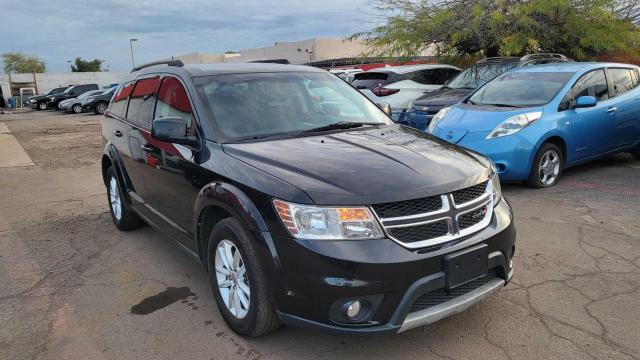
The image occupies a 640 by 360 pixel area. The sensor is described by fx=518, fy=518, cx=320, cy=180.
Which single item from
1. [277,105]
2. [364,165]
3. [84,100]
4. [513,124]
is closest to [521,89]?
[513,124]

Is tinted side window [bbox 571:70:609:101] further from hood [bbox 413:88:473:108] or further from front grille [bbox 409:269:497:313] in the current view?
front grille [bbox 409:269:497:313]

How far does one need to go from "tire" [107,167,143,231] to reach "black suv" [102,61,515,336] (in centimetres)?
128

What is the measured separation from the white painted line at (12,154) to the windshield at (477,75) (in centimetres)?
910

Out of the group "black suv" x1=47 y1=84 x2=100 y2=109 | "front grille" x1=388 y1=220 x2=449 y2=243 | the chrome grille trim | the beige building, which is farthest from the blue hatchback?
the beige building

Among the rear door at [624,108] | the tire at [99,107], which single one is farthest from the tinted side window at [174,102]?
the tire at [99,107]

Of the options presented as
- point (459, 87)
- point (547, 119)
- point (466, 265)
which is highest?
point (459, 87)

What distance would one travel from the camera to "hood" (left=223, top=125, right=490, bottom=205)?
2795mm

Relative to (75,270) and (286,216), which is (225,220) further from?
(75,270)

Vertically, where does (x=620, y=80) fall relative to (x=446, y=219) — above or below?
above

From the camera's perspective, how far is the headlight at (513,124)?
6.44m

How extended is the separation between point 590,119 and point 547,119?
35.4 inches

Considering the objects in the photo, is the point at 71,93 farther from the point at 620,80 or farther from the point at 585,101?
the point at 585,101

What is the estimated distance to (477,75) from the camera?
10195 millimetres

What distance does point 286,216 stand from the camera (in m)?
2.78
